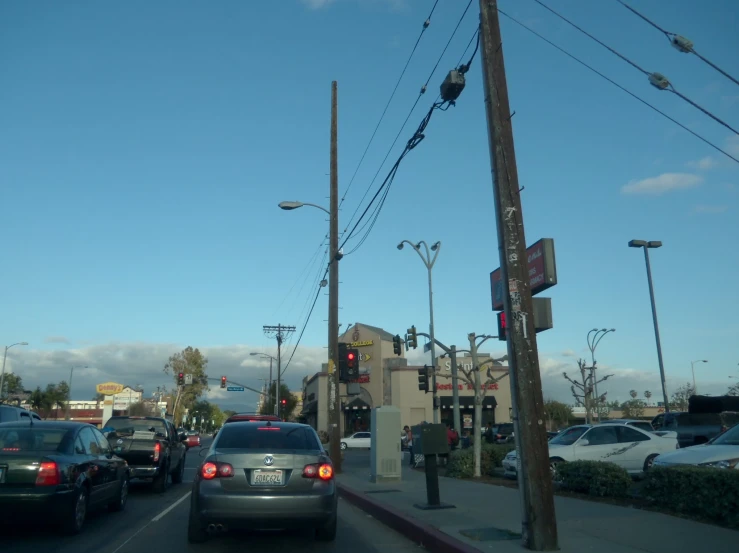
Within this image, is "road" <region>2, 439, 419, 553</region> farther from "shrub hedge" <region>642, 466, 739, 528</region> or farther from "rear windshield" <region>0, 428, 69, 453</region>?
"shrub hedge" <region>642, 466, 739, 528</region>

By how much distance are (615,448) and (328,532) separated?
35.2ft

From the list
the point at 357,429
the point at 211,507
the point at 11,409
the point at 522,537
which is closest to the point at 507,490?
the point at 522,537

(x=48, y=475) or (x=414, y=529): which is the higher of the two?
(x=48, y=475)

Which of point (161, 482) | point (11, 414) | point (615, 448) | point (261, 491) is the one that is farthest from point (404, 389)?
point (261, 491)

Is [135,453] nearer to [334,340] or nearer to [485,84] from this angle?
[334,340]

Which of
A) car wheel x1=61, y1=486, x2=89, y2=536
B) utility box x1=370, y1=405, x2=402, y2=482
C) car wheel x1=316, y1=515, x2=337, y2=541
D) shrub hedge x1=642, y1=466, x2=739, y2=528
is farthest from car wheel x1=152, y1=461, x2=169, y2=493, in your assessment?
shrub hedge x1=642, y1=466, x2=739, y2=528

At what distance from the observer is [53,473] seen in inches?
328

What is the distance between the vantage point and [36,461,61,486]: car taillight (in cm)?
823

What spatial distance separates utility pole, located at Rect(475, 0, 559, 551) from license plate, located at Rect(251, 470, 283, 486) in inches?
114

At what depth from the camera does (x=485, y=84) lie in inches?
339

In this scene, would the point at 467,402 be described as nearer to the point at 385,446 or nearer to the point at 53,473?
the point at 385,446

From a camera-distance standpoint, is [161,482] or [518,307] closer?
[518,307]

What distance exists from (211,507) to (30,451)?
2820 mm

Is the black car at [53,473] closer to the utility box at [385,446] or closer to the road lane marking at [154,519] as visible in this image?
the road lane marking at [154,519]
